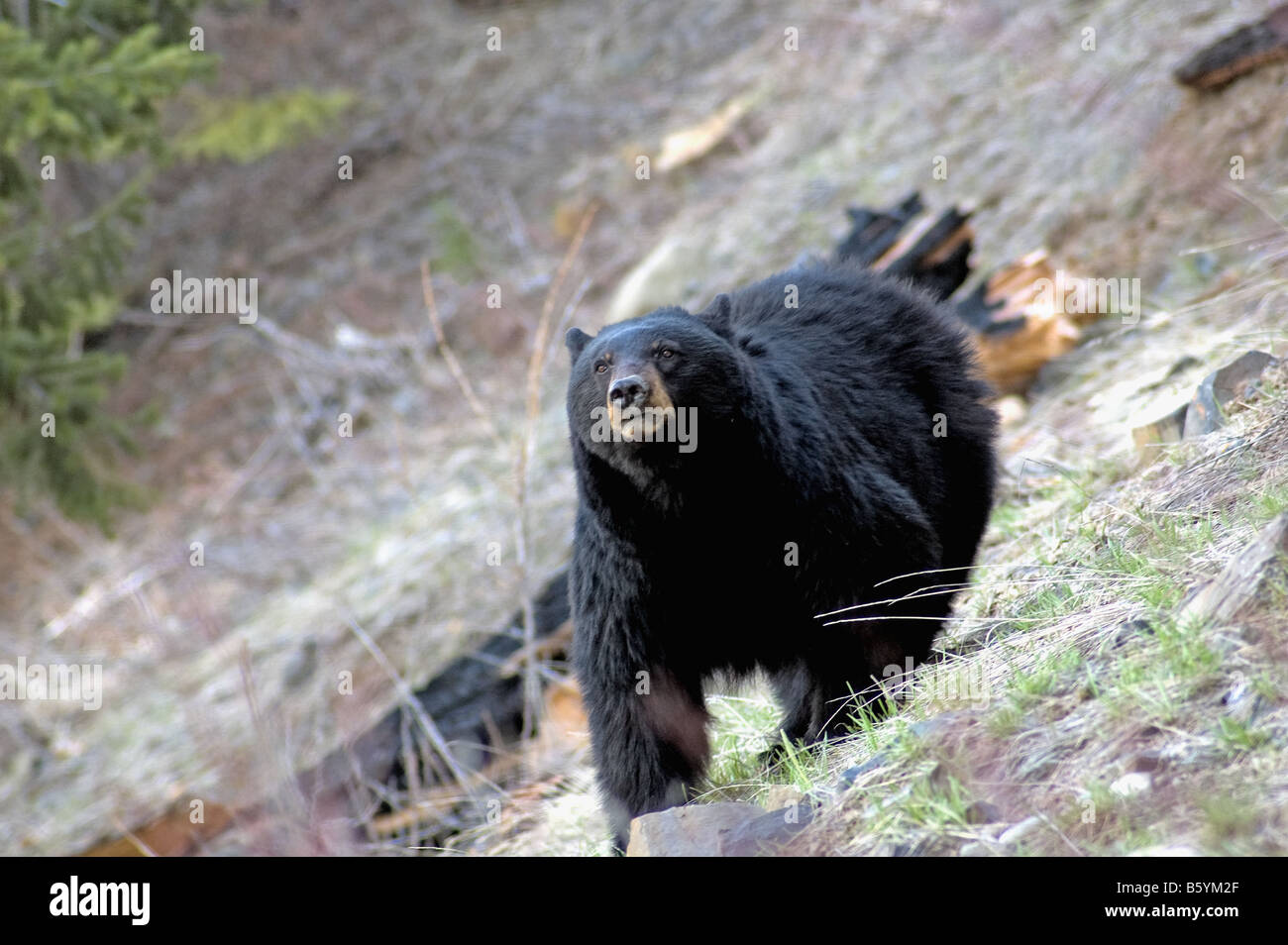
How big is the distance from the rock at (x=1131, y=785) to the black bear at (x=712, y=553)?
1491 millimetres

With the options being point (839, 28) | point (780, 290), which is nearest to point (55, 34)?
point (780, 290)

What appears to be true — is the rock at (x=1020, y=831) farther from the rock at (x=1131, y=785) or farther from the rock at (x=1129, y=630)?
the rock at (x=1129, y=630)

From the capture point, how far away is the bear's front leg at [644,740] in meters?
4.64

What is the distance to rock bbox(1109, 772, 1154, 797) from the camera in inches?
120

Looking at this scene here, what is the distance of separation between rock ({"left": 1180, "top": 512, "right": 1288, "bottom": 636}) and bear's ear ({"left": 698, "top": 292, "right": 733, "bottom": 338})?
78.7 inches

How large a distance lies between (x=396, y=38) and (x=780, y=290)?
1660 centimetres

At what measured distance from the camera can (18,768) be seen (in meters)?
12.1

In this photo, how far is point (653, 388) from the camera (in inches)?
170

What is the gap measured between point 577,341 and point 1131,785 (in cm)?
276

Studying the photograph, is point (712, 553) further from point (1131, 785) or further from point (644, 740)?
point (1131, 785)

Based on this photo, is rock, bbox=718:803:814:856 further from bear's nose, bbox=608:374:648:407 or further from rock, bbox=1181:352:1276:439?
rock, bbox=1181:352:1276:439

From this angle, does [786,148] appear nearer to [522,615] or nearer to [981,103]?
[981,103]

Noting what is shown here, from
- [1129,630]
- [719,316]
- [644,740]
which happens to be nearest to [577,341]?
[719,316]

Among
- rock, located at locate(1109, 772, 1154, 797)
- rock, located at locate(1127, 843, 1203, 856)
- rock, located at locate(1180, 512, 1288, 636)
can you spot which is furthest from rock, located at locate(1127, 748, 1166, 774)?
rock, located at locate(1180, 512, 1288, 636)
